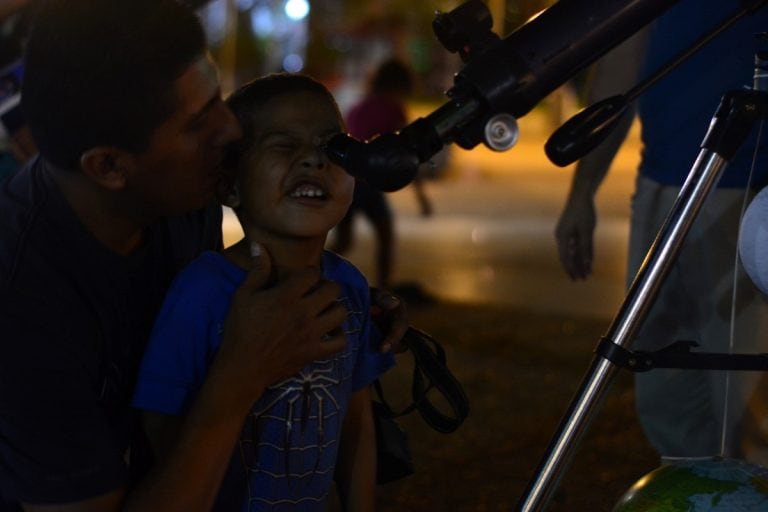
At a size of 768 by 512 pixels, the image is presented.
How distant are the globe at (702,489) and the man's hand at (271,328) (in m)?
0.60

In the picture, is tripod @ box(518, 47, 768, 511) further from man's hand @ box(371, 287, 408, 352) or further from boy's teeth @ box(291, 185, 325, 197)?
boy's teeth @ box(291, 185, 325, 197)

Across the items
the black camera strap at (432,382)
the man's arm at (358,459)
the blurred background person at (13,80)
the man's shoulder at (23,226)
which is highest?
the blurred background person at (13,80)

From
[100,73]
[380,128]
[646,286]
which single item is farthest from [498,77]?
[380,128]

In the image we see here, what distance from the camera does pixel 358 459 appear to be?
254cm

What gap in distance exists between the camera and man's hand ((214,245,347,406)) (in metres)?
2.04

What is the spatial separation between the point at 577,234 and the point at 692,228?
2.00ft

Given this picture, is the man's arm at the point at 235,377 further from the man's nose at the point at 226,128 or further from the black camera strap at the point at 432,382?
the black camera strap at the point at 432,382

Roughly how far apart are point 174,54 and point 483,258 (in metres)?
7.91

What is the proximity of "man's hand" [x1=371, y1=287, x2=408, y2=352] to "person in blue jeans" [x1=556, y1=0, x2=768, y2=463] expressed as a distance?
0.80 m

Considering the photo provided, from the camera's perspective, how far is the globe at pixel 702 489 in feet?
6.72

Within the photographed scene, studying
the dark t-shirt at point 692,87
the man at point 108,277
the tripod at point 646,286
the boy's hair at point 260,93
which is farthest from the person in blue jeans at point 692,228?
the man at point 108,277

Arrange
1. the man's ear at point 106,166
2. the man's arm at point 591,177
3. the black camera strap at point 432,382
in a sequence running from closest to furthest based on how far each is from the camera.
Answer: the man's ear at point 106,166, the black camera strap at point 432,382, the man's arm at point 591,177

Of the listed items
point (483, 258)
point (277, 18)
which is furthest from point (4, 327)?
point (277, 18)

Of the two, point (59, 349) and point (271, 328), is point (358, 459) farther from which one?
point (59, 349)
